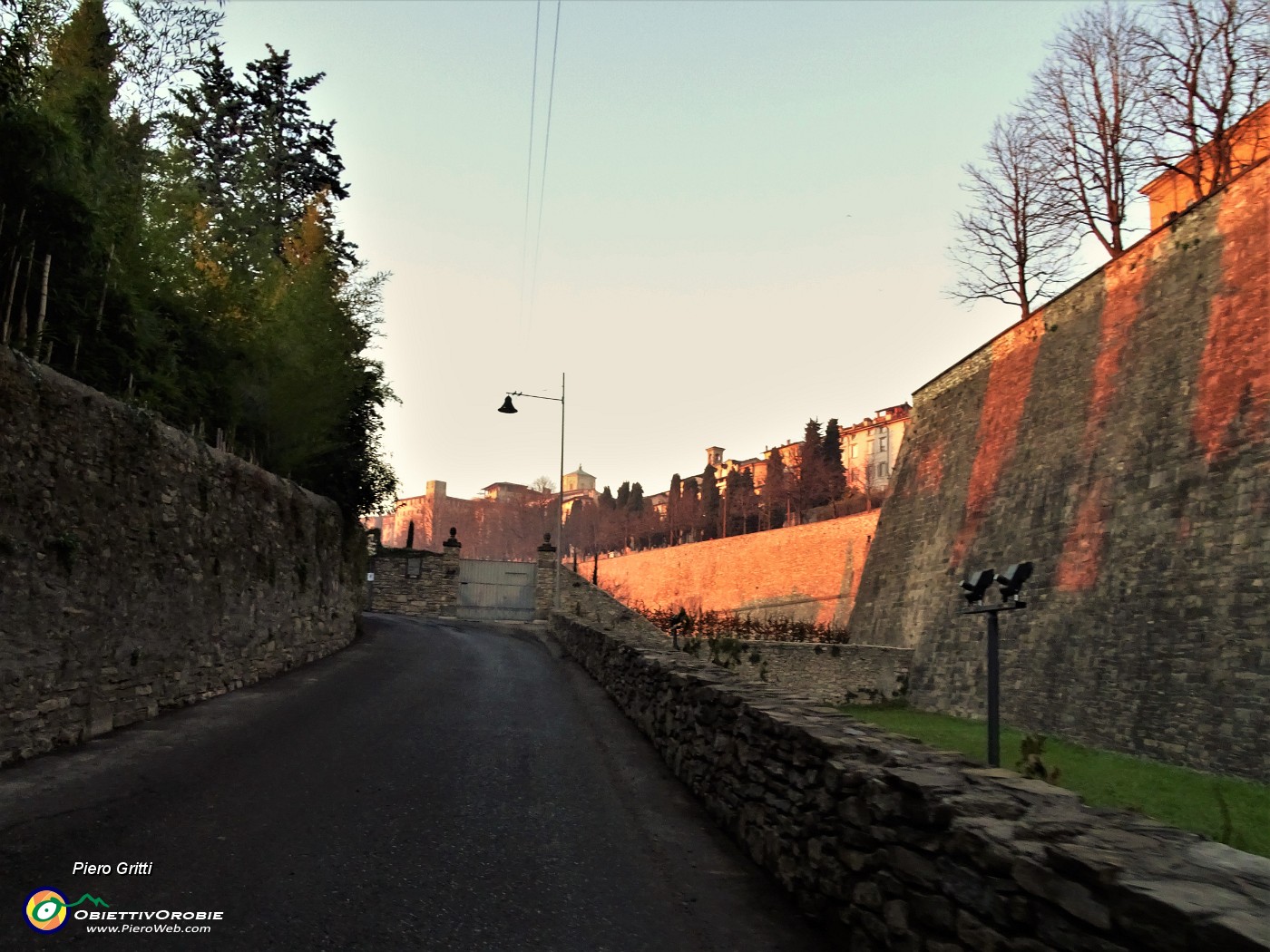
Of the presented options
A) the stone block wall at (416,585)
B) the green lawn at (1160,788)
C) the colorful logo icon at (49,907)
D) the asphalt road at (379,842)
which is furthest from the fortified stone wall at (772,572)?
the colorful logo icon at (49,907)

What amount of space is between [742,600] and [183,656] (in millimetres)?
42983

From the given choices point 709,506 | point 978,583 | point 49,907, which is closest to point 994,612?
point 978,583

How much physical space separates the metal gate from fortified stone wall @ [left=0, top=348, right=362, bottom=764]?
1977 centimetres

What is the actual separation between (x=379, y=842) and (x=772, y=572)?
4459 cm

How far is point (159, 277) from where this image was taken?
40.6 feet

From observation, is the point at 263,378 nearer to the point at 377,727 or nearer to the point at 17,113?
the point at 17,113

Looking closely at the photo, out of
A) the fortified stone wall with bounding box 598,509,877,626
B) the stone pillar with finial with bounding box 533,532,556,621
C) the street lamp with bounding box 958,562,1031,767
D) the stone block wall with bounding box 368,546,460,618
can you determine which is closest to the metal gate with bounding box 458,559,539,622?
the stone pillar with finial with bounding box 533,532,556,621

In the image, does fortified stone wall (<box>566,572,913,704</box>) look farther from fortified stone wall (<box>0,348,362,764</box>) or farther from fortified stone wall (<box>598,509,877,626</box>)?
fortified stone wall (<box>598,509,877,626</box>)

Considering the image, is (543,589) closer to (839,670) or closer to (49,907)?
(839,670)

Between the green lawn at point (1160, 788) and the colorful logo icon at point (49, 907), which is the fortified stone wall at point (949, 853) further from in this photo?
the colorful logo icon at point (49, 907)

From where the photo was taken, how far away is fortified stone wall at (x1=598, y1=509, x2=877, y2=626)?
42.1 m

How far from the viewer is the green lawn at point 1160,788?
996cm

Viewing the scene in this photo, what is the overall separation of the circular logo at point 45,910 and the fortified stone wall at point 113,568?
3461 millimetres

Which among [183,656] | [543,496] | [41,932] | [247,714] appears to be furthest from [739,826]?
[543,496]
